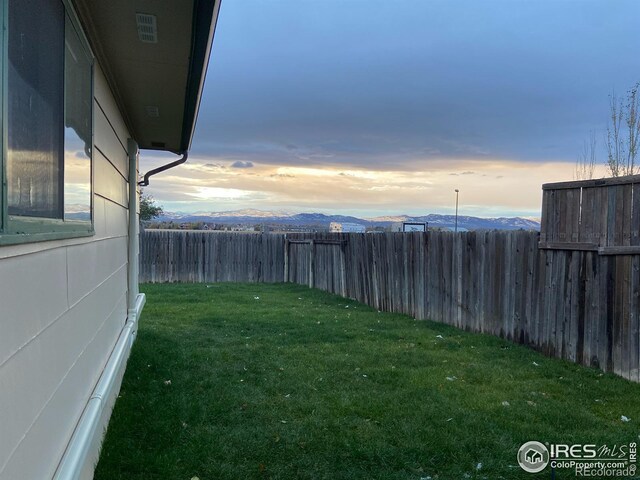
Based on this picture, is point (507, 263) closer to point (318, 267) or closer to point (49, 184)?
point (49, 184)

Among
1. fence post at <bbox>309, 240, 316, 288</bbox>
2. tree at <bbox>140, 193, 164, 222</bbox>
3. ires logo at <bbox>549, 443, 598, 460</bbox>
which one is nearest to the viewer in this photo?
ires logo at <bbox>549, 443, 598, 460</bbox>

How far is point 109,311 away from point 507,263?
17.3 feet

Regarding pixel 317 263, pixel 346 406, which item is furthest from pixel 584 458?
pixel 317 263

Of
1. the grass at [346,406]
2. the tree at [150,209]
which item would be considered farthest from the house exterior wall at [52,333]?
the tree at [150,209]

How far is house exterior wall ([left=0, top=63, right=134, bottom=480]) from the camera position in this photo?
152 cm

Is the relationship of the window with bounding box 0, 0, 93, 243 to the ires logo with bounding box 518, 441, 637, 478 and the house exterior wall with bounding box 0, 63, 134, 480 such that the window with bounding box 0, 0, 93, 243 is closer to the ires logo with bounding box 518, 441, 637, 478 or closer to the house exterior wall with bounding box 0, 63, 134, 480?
the house exterior wall with bounding box 0, 63, 134, 480

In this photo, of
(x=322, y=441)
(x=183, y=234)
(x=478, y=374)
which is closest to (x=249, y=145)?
(x=183, y=234)

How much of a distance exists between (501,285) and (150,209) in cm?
3463

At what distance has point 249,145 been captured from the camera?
20328mm

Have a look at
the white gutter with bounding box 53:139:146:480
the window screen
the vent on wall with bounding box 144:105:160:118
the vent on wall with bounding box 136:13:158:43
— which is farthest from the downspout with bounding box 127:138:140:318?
A: the window screen

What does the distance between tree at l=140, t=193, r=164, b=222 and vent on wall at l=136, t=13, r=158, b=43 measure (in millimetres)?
35084

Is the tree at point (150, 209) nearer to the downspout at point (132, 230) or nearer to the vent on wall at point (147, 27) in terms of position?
the downspout at point (132, 230)

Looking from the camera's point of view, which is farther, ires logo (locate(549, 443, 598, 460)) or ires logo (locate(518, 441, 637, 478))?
ires logo (locate(549, 443, 598, 460))

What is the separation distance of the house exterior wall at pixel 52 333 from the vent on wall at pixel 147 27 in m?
0.52
